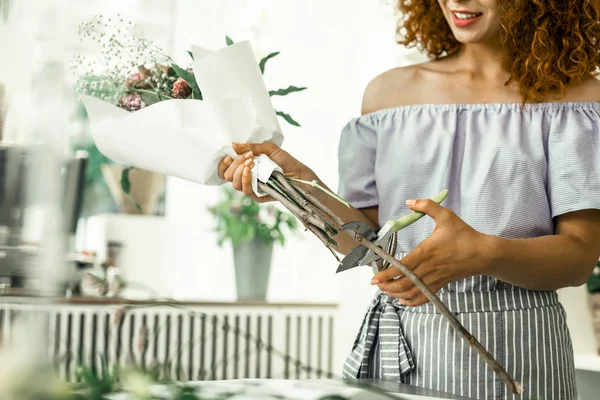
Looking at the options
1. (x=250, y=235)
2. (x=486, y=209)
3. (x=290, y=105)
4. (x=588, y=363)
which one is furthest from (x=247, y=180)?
(x=290, y=105)

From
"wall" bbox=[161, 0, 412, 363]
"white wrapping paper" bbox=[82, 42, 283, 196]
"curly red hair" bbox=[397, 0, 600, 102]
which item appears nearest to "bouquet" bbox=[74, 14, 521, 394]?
"white wrapping paper" bbox=[82, 42, 283, 196]

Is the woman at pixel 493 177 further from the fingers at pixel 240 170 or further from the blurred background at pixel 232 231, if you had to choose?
the blurred background at pixel 232 231

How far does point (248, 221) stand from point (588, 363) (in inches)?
65.3

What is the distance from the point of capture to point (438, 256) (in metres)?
0.85

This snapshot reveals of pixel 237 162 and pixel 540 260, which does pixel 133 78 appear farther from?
pixel 540 260

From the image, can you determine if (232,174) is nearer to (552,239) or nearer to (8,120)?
(552,239)

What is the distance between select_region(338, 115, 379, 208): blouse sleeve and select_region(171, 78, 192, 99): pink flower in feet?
1.11

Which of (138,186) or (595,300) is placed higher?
(138,186)

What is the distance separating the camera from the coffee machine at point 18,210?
64 centimetres

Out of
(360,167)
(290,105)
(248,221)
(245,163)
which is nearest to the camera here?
(245,163)

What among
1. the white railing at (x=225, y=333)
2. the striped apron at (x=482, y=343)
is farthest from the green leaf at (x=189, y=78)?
the white railing at (x=225, y=333)

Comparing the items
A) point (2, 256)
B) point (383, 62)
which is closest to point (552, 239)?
point (2, 256)

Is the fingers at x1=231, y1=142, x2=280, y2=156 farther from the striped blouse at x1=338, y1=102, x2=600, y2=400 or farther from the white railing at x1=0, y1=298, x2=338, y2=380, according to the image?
the white railing at x1=0, y1=298, x2=338, y2=380

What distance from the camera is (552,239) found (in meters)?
1.01
